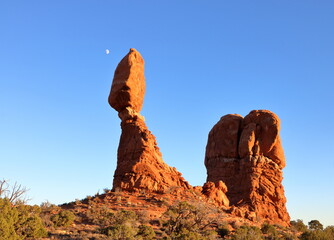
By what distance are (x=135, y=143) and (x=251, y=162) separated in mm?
13605

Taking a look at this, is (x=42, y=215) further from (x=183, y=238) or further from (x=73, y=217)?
(x=183, y=238)

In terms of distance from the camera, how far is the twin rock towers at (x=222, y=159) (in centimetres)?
3082

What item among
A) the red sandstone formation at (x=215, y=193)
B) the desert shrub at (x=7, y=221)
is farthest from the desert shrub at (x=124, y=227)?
the red sandstone formation at (x=215, y=193)

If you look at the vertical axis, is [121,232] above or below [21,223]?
above

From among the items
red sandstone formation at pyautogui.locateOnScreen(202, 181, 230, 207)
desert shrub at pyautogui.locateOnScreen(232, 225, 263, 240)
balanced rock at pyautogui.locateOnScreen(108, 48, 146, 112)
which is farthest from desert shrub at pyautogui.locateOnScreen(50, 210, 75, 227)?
red sandstone formation at pyautogui.locateOnScreen(202, 181, 230, 207)

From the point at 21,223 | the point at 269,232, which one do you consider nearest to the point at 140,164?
the point at 269,232

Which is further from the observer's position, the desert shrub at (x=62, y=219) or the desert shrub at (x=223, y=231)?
the desert shrub at (x=223, y=231)

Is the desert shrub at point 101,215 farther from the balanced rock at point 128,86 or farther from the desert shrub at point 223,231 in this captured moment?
the balanced rock at point 128,86

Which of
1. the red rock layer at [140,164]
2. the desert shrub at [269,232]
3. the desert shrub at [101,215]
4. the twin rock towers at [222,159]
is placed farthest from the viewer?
the twin rock towers at [222,159]

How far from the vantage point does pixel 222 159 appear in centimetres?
4212

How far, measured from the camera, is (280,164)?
40719mm

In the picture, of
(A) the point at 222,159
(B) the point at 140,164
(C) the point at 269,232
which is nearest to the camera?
(C) the point at 269,232

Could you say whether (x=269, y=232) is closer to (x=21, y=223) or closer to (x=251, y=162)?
(x=251, y=162)

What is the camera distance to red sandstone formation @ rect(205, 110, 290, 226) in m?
37.1
